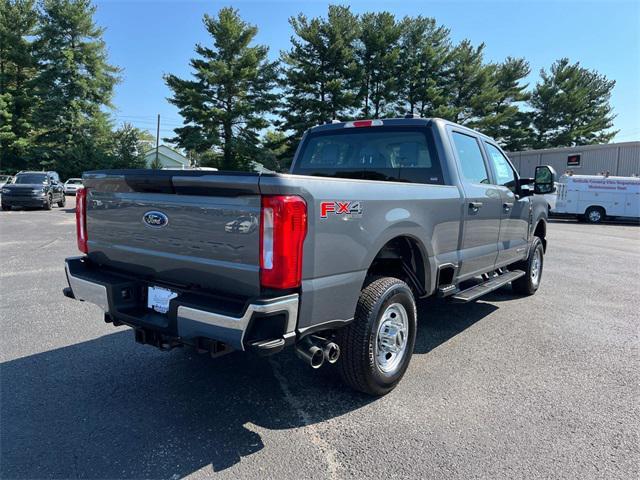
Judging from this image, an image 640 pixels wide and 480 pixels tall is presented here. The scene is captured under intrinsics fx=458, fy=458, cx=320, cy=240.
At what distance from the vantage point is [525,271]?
6582 mm

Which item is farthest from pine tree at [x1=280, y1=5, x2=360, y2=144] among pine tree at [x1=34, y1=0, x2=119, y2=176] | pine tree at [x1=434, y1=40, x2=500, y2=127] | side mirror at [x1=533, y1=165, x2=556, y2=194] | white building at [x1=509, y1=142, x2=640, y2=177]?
side mirror at [x1=533, y1=165, x2=556, y2=194]

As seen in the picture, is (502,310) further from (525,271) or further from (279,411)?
(279,411)

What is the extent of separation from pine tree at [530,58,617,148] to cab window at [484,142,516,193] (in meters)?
42.9

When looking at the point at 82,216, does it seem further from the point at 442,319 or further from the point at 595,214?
the point at 595,214

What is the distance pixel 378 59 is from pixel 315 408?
35670 mm

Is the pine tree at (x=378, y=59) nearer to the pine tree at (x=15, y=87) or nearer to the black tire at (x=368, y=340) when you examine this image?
the pine tree at (x=15, y=87)

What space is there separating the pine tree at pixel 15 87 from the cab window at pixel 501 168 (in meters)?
44.2

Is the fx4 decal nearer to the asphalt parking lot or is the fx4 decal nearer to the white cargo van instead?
the asphalt parking lot

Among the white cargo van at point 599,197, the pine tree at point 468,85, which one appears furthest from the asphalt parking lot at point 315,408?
the pine tree at point 468,85

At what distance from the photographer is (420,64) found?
36.5 meters

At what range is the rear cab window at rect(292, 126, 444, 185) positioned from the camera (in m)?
4.39

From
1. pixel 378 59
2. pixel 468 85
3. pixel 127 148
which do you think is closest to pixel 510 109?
pixel 468 85

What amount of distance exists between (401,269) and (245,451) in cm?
192

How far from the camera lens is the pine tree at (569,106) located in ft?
140
